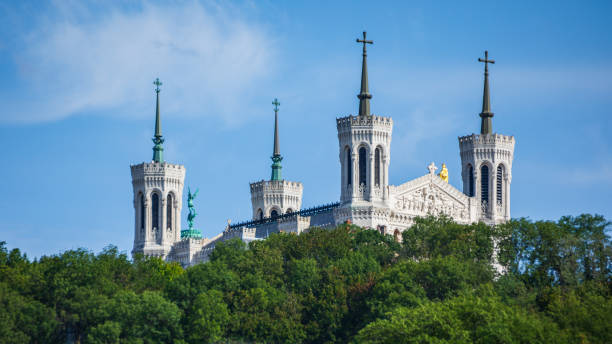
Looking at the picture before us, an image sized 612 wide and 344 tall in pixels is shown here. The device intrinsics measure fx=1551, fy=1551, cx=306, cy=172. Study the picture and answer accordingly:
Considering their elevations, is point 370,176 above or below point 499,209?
above

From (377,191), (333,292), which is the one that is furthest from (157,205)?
(333,292)

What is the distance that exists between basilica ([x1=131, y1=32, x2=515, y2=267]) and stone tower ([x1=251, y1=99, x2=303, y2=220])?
0.10 m

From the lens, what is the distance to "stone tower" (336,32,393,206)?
422 ft

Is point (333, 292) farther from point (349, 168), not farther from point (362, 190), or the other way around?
point (349, 168)

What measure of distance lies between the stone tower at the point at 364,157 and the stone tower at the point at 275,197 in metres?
27.5

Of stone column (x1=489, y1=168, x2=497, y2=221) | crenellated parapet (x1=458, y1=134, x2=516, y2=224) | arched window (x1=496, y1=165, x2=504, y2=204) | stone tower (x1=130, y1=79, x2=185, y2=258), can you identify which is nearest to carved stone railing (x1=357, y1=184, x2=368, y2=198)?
crenellated parapet (x1=458, y1=134, x2=516, y2=224)

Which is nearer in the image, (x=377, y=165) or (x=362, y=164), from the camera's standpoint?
(x=362, y=164)

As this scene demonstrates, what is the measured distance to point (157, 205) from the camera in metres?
151

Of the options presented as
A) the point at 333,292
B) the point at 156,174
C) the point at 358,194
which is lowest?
the point at 333,292

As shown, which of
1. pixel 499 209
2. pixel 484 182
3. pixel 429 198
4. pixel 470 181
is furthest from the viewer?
pixel 470 181

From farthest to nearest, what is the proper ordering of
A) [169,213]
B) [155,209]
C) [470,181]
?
[169,213]
[155,209]
[470,181]

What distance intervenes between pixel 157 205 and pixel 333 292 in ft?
154

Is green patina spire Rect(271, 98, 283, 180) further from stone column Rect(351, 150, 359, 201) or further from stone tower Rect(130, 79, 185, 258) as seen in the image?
stone column Rect(351, 150, 359, 201)

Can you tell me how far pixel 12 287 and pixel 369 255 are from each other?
87.0 ft
